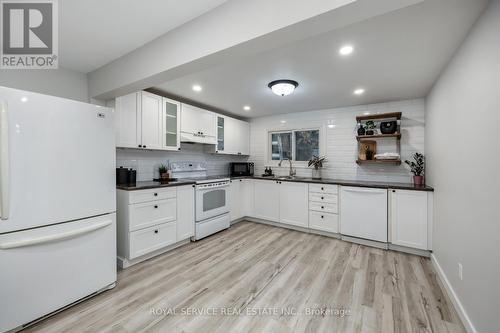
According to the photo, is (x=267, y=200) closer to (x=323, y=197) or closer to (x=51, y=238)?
(x=323, y=197)

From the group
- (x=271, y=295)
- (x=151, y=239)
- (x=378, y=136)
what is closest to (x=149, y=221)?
(x=151, y=239)

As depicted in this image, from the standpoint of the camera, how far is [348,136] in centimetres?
388

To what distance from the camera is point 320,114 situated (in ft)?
13.7

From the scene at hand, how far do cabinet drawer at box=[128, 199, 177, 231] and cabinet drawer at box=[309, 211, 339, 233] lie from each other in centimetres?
224

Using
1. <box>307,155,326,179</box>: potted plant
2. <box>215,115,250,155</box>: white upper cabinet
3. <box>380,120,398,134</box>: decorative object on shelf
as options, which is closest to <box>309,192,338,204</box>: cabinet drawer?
<box>307,155,326,179</box>: potted plant

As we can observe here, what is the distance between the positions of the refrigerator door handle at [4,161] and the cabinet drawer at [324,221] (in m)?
3.53

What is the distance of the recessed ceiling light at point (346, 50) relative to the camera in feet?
6.19

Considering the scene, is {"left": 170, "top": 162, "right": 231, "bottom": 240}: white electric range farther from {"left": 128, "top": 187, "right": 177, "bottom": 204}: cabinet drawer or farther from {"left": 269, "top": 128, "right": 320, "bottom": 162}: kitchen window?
{"left": 269, "top": 128, "right": 320, "bottom": 162}: kitchen window

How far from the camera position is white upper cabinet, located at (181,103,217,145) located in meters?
3.49

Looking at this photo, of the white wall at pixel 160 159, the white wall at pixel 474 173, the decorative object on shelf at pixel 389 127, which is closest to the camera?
the white wall at pixel 474 173

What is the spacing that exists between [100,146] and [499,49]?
295 cm

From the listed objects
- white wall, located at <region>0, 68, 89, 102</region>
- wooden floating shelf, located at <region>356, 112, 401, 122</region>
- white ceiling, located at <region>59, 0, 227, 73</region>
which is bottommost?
wooden floating shelf, located at <region>356, 112, 401, 122</region>

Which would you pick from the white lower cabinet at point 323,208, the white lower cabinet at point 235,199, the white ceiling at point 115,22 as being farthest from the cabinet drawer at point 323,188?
the white ceiling at point 115,22

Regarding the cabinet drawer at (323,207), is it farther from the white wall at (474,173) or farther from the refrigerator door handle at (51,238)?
the refrigerator door handle at (51,238)
